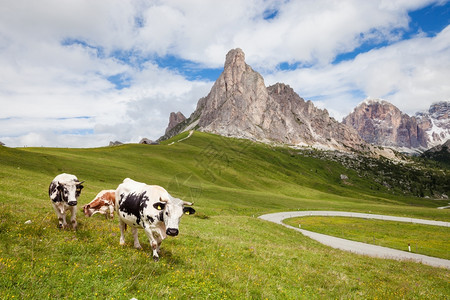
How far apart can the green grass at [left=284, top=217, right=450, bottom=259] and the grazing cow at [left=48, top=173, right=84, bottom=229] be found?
4585 centimetres

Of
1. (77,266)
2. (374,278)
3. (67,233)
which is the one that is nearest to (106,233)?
(67,233)

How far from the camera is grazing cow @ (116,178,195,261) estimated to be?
10570mm

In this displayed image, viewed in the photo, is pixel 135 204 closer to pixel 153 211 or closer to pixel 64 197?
pixel 153 211

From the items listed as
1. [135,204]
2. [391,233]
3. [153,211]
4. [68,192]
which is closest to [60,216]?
[68,192]

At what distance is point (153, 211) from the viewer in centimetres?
1109

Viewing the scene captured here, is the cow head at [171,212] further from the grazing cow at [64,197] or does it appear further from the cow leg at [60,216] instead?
the cow leg at [60,216]

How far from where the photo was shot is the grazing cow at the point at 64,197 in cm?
1378

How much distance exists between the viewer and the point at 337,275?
14.8 m

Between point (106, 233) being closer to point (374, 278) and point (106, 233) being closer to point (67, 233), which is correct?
point (67, 233)

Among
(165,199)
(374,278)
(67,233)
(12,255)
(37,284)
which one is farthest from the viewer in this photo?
(374,278)

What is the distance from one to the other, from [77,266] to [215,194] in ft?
219

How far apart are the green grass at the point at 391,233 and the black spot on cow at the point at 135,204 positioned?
143 feet

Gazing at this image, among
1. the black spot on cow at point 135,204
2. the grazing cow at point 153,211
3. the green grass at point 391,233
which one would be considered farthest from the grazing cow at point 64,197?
the green grass at point 391,233

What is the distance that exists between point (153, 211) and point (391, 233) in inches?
2213
